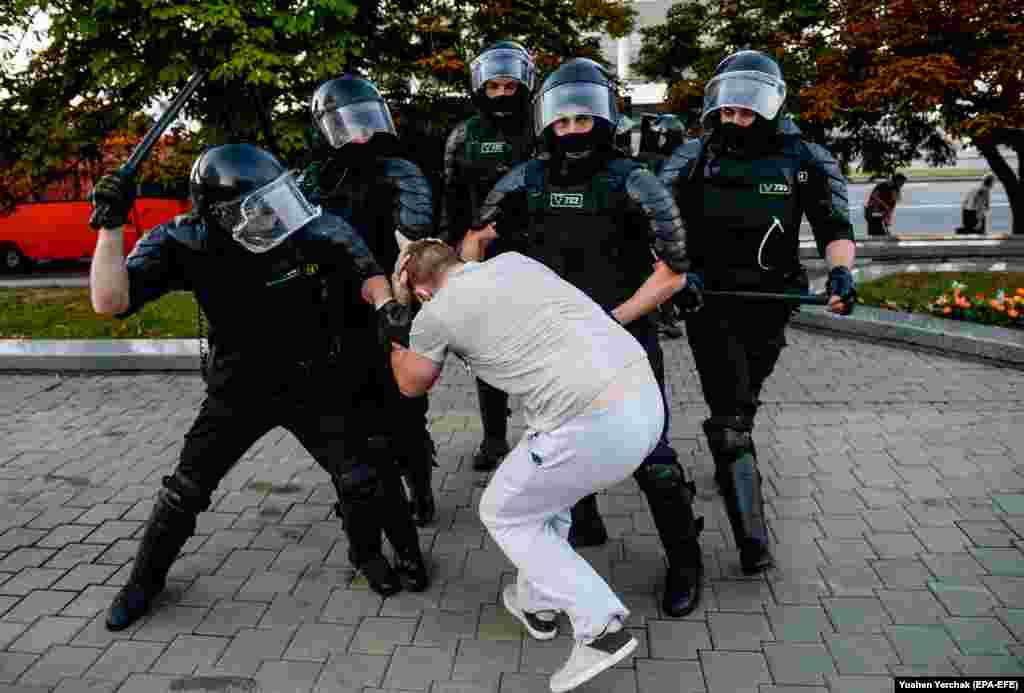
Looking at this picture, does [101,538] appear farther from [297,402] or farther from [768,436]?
[768,436]

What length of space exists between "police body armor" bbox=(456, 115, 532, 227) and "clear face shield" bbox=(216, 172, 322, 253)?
5.44 feet

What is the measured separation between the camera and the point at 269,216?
10.8ft

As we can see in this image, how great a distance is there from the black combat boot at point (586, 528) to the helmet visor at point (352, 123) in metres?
1.98

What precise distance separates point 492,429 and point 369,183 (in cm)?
179

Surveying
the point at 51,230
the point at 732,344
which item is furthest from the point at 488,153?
the point at 51,230

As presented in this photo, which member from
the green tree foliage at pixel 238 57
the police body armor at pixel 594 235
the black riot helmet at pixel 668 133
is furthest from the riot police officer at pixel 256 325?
the green tree foliage at pixel 238 57

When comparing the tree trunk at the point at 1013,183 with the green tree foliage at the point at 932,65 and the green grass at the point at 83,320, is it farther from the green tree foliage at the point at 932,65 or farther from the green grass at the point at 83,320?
the green grass at the point at 83,320

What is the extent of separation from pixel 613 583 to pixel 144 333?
608cm

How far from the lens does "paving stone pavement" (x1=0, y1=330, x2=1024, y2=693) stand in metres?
3.27

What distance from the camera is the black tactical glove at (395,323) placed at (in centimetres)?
321

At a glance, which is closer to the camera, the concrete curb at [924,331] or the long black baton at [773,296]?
the long black baton at [773,296]

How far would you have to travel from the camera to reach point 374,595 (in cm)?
385

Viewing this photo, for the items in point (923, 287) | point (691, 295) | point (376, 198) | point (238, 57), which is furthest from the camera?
point (238, 57)

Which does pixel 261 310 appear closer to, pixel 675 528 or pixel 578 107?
pixel 578 107
